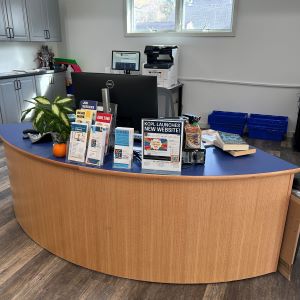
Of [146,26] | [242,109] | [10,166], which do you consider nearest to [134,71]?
[146,26]

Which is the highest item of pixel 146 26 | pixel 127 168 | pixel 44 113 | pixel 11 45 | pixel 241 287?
pixel 146 26

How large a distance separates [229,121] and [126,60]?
77.7 inches

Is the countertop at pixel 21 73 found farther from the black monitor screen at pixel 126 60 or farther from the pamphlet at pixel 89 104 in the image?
the pamphlet at pixel 89 104

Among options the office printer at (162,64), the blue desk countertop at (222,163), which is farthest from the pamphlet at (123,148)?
the office printer at (162,64)

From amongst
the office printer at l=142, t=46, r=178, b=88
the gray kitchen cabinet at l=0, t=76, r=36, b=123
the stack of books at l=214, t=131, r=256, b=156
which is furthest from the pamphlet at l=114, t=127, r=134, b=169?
the gray kitchen cabinet at l=0, t=76, r=36, b=123

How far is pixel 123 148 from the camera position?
1523 millimetres

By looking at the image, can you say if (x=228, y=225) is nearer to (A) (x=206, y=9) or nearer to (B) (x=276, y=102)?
(B) (x=276, y=102)

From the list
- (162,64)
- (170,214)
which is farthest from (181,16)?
(170,214)

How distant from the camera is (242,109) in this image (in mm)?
4652

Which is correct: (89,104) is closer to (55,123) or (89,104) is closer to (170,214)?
(55,123)

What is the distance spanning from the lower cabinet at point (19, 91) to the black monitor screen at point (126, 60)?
1.14 meters

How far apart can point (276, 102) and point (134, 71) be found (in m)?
2.30

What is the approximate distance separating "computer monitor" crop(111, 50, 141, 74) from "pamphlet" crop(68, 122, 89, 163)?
342 centimetres

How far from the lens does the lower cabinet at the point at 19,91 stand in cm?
426
